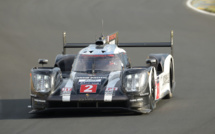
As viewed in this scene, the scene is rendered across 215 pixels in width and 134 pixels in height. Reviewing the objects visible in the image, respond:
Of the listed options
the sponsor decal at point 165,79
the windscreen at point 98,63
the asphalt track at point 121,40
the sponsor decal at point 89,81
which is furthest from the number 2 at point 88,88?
the sponsor decal at point 165,79

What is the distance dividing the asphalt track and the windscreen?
1.28 meters

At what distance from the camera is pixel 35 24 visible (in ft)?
90.8

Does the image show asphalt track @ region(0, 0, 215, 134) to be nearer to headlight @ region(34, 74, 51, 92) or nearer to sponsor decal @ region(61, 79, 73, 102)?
sponsor decal @ region(61, 79, 73, 102)

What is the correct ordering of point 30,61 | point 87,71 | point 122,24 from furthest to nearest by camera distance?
point 122,24 → point 30,61 → point 87,71

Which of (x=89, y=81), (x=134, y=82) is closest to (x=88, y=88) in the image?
(x=89, y=81)

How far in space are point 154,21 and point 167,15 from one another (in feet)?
5.25

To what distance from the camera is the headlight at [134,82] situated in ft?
38.4

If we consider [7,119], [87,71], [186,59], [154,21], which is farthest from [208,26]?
[7,119]

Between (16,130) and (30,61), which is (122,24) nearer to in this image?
(30,61)

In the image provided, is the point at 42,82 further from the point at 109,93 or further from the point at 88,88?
the point at 109,93

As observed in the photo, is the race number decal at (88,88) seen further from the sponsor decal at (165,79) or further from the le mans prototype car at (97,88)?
the sponsor decal at (165,79)

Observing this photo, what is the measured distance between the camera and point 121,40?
979 inches

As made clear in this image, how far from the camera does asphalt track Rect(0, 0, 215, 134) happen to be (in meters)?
10.5

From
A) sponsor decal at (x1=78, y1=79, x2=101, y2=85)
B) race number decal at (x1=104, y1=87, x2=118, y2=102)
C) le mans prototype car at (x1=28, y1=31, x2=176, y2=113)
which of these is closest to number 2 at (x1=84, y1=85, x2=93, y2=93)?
le mans prototype car at (x1=28, y1=31, x2=176, y2=113)
